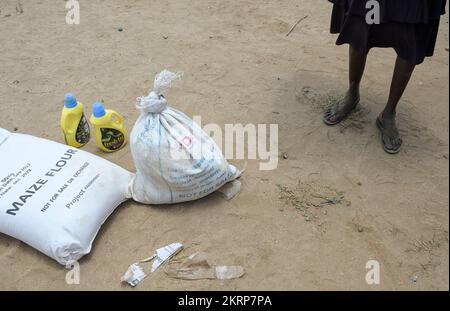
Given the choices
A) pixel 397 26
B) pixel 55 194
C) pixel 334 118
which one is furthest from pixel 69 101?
pixel 397 26

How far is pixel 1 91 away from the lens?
2.78 m

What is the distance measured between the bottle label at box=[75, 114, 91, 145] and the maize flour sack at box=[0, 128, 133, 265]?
0.94 ft

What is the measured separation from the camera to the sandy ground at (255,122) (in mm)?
1694

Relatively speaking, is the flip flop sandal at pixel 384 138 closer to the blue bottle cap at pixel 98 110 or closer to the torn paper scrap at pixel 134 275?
the torn paper scrap at pixel 134 275

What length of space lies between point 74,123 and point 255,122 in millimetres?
1060

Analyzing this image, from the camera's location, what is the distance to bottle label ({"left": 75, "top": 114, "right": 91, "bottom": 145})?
2.25m

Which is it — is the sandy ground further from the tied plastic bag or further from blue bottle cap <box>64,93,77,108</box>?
blue bottle cap <box>64,93,77,108</box>

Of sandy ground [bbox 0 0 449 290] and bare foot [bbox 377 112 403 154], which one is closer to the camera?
sandy ground [bbox 0 0 449 290]

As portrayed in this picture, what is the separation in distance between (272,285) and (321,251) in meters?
0.28

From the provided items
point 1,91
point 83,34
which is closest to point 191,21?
point 83,34

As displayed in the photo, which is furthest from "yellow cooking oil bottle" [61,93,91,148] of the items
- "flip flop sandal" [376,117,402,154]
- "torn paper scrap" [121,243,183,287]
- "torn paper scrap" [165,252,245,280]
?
"flip flop sandal" [376,117,402,154]

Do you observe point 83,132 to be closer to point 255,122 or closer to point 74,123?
point 74,123

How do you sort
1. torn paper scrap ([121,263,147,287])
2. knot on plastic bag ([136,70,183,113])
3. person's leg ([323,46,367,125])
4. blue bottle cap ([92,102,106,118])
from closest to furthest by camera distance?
torn paper scrap ([121,263,147,287]) < knot on plastic bag ([136,70,183,113]) < blue bottle cap ([92,102,106,118]) < person's leg ([323,46,367,125])

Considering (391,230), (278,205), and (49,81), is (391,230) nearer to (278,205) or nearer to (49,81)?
(278,205)
